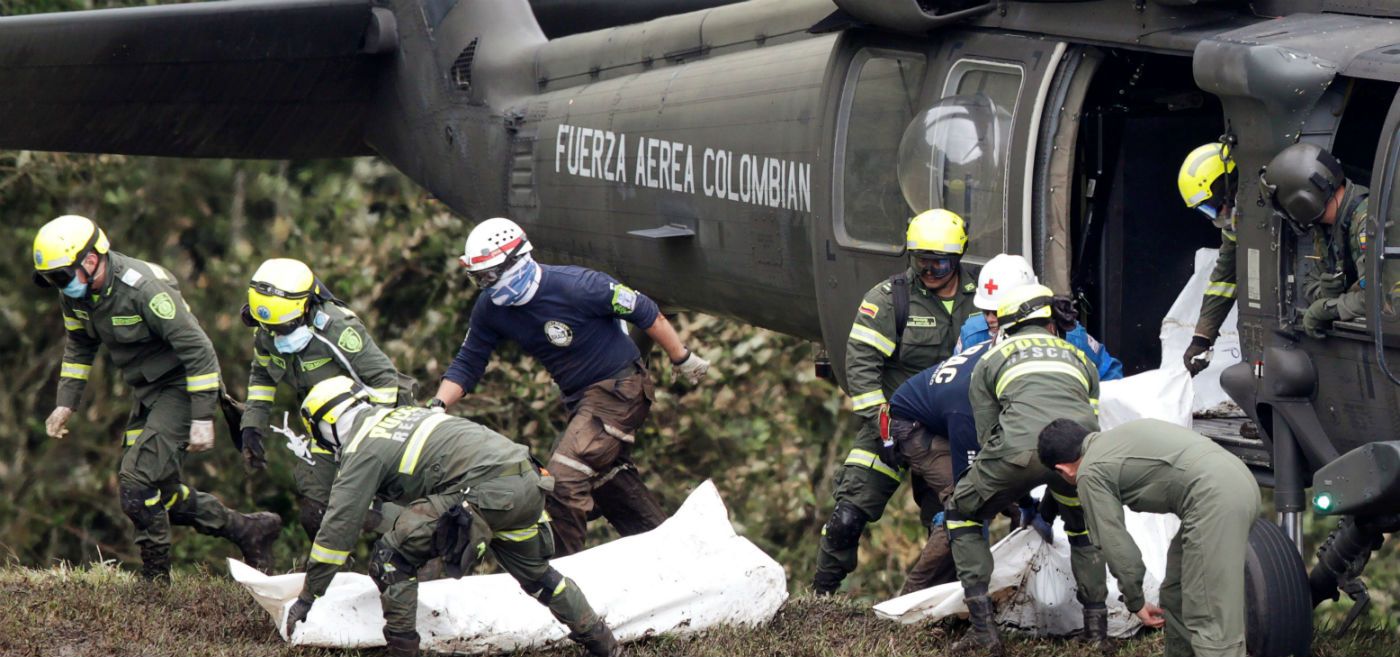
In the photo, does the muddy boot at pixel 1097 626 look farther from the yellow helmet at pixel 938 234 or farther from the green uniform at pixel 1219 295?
the yellow helmet at pixel 938 234

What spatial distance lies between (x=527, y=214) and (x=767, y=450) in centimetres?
528

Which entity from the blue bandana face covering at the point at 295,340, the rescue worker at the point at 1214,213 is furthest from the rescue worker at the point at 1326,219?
the blue bandana face covering at the point at 295,340

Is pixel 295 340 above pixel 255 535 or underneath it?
above

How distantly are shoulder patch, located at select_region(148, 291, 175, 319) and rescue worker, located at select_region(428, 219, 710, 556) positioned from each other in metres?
1.38

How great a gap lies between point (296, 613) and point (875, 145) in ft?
11.5

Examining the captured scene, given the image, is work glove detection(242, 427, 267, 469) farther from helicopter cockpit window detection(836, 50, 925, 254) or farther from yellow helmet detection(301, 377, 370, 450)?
helicopter cockpit window detection(836, 50, 925, 254)

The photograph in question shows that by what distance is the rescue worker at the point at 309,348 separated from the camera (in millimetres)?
7957

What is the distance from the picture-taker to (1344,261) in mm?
6355

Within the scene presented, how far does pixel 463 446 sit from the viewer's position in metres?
7.13

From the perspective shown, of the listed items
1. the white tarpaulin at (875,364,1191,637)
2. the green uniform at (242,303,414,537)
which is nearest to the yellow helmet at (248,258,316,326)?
the green uniform at (242,303,414,537)

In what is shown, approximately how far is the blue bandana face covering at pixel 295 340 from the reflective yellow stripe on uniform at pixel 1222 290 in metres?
4.08

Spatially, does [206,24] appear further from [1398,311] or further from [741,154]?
[1398,311]

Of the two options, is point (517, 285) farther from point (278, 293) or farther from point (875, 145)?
point (875, 145)

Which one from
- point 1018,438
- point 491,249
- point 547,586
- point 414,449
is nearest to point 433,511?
point 414,449
